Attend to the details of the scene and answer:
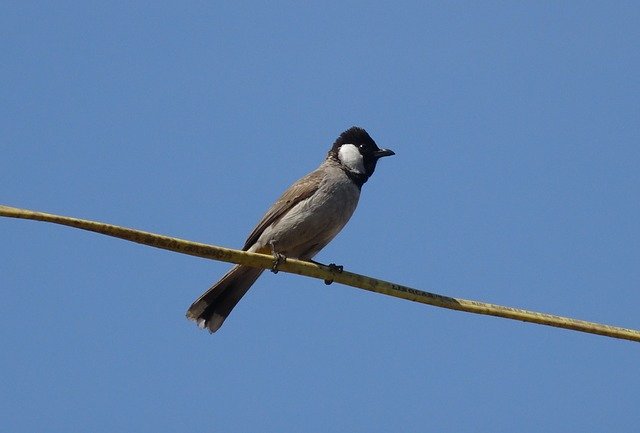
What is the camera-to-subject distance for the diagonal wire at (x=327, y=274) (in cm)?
578

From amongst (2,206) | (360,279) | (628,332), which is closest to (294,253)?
(360,279)

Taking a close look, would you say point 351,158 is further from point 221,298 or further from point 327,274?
point 327,274

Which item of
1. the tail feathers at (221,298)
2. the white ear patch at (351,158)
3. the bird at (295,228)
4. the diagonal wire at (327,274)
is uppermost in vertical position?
the white ear patch at (351,158)

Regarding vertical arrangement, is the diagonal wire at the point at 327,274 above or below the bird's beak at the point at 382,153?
below

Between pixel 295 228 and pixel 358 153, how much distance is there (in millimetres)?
1599

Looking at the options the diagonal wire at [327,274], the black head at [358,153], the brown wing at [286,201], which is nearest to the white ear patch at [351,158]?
the black head at [358,153]

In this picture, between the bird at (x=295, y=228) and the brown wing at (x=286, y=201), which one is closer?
the bird at (x=295, y=228)

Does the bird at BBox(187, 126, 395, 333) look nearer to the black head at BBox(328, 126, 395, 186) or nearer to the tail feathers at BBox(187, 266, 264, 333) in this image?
the tail feathers at BBox(187, 266, 264, 333)

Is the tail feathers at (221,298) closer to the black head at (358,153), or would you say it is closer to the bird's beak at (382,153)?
the black head at (358,153)

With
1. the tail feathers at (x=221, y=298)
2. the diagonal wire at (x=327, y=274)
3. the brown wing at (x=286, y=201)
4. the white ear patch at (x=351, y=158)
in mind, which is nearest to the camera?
the diagonal wire at (x=327, y=274)

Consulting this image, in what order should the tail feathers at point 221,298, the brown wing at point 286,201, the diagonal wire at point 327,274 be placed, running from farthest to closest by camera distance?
the brown wing at point 286,201 < the tail feathers at point 221,298 < the diagonal wire at point 327,274

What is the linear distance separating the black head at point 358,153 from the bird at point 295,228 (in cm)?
15

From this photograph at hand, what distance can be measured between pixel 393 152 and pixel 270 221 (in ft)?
6.00

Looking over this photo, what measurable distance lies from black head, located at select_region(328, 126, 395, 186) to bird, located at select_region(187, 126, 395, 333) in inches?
5.8
